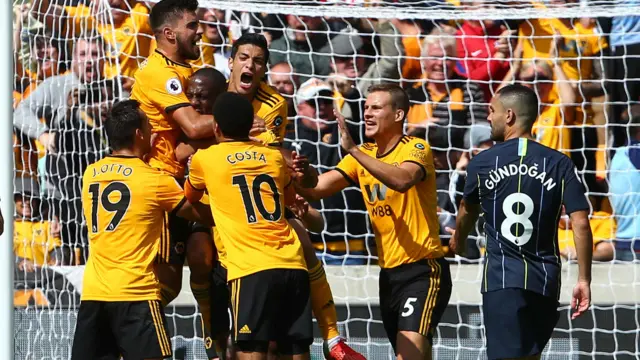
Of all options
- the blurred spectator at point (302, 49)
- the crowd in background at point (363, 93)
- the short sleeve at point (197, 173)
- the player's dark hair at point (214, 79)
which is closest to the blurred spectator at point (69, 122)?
A: the crowd in background at point (363, 93)

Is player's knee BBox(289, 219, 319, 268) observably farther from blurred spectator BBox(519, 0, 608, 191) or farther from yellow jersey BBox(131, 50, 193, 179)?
blurred spectator BBox(519, 0, 608, 191)

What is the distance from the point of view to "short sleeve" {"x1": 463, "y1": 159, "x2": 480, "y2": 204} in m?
6.11

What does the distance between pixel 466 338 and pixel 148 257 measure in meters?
3.92

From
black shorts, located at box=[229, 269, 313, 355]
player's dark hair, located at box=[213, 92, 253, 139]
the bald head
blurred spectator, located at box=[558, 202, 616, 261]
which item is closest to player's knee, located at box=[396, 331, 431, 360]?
black shorts, located at box=[229, 269, 313, 355]

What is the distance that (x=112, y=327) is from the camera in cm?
603

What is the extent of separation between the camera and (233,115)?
18.6 feet

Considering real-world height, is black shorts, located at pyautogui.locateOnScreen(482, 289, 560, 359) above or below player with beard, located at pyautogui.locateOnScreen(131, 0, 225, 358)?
below

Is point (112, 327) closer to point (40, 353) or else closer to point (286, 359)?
point (286, 359)

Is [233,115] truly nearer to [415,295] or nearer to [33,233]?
[415,295]

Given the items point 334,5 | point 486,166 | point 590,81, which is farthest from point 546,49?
point 486,166

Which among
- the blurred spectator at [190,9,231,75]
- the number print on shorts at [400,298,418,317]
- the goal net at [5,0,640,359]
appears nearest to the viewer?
the number print on shorts at [400,298,418,317]

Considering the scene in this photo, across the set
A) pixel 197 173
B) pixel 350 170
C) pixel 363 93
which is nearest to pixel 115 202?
pixel 197 173

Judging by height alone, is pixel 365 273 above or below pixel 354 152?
below

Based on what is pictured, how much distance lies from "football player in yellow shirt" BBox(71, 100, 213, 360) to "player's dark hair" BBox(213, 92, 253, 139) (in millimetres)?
560
